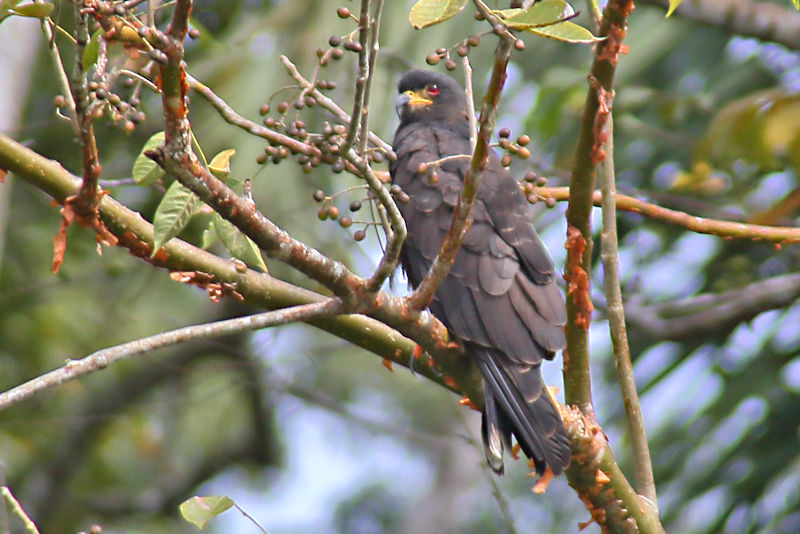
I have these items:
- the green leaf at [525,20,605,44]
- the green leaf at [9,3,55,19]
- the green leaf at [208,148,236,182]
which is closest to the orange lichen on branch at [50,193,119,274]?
the green leaf at [208,148,236,182]

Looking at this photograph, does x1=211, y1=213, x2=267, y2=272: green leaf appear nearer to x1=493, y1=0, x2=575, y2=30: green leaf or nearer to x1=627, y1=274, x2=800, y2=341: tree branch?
x1=493, y1=0, x2=575, y2=30: green leaf

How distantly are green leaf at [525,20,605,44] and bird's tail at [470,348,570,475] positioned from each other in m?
1.29

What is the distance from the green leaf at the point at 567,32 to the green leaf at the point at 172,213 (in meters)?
0.82

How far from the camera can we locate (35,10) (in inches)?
69.7

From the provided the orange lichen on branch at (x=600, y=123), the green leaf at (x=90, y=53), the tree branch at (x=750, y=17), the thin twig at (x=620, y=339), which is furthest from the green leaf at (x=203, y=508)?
the tree branch at (x=750, y=17)

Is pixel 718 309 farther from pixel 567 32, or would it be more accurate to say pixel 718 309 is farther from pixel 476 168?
pixel 567 32

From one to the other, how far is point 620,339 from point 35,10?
1803 mm

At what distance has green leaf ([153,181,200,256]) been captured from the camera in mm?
2084

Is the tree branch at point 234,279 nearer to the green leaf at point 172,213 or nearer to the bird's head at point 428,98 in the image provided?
the green leaf at point 172,213

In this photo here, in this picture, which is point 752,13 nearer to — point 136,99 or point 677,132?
point 677,132

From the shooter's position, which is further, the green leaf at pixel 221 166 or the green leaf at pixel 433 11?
the green leaf at pixel 221 166

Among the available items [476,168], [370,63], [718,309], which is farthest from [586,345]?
[718,309]

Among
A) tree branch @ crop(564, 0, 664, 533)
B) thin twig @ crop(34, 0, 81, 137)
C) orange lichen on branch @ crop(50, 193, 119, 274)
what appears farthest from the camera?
tree branch @ crop(564, 0, 664, 533)

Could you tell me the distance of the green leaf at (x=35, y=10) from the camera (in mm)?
1747
